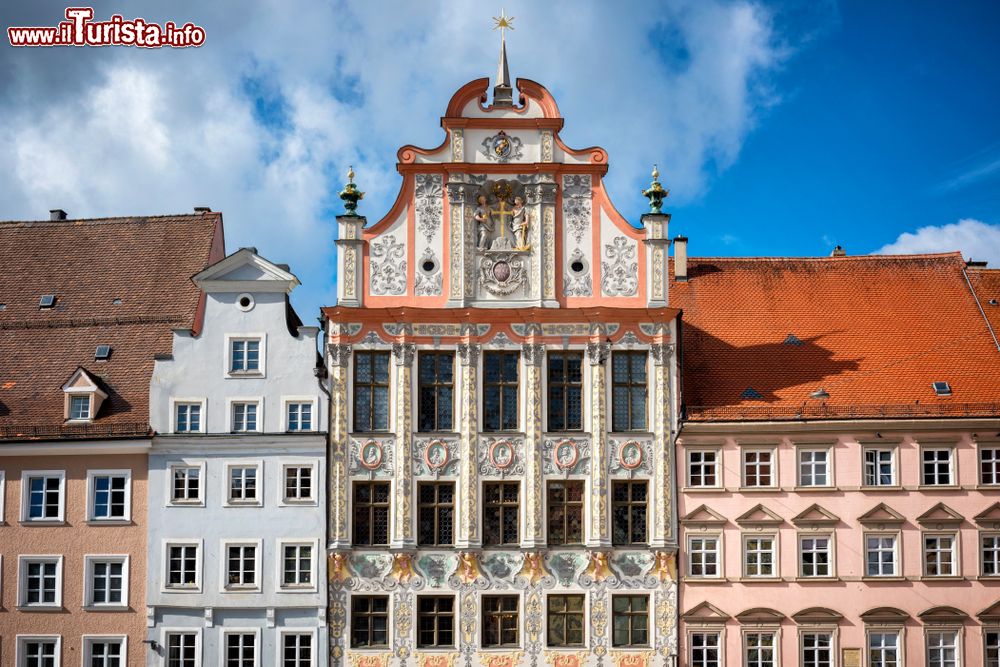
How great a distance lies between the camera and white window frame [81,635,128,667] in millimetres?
36312

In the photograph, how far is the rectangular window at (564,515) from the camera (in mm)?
37094

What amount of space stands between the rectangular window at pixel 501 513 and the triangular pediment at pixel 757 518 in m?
5.95

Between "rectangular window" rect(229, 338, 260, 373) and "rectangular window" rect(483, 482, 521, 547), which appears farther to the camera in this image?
"rectangular window" rect(229, 338, 260, 373)

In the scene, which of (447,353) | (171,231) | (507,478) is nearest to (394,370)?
(447,353)

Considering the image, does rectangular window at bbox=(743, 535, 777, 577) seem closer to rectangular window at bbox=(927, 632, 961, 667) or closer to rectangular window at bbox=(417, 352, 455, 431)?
rectangular window at bbox=(927, 632, 961, 667)

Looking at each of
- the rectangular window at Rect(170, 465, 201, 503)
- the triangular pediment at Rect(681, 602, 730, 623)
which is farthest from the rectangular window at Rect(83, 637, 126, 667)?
the triangular pediment at Rect(681, 602, 730, 623)

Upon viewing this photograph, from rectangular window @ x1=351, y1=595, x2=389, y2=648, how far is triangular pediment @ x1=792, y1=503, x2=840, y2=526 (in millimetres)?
11206

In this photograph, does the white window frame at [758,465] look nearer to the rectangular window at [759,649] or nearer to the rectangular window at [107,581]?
the rectangular window at [759,649]

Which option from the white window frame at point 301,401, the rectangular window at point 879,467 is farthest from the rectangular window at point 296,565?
the rectangular window at point 879,467

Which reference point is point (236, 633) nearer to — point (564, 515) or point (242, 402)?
point (242, 402)

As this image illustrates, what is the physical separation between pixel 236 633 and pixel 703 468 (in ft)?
43.2

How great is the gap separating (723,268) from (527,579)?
12.0 metres

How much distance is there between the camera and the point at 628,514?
37.2 meters

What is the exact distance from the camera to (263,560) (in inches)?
1437
